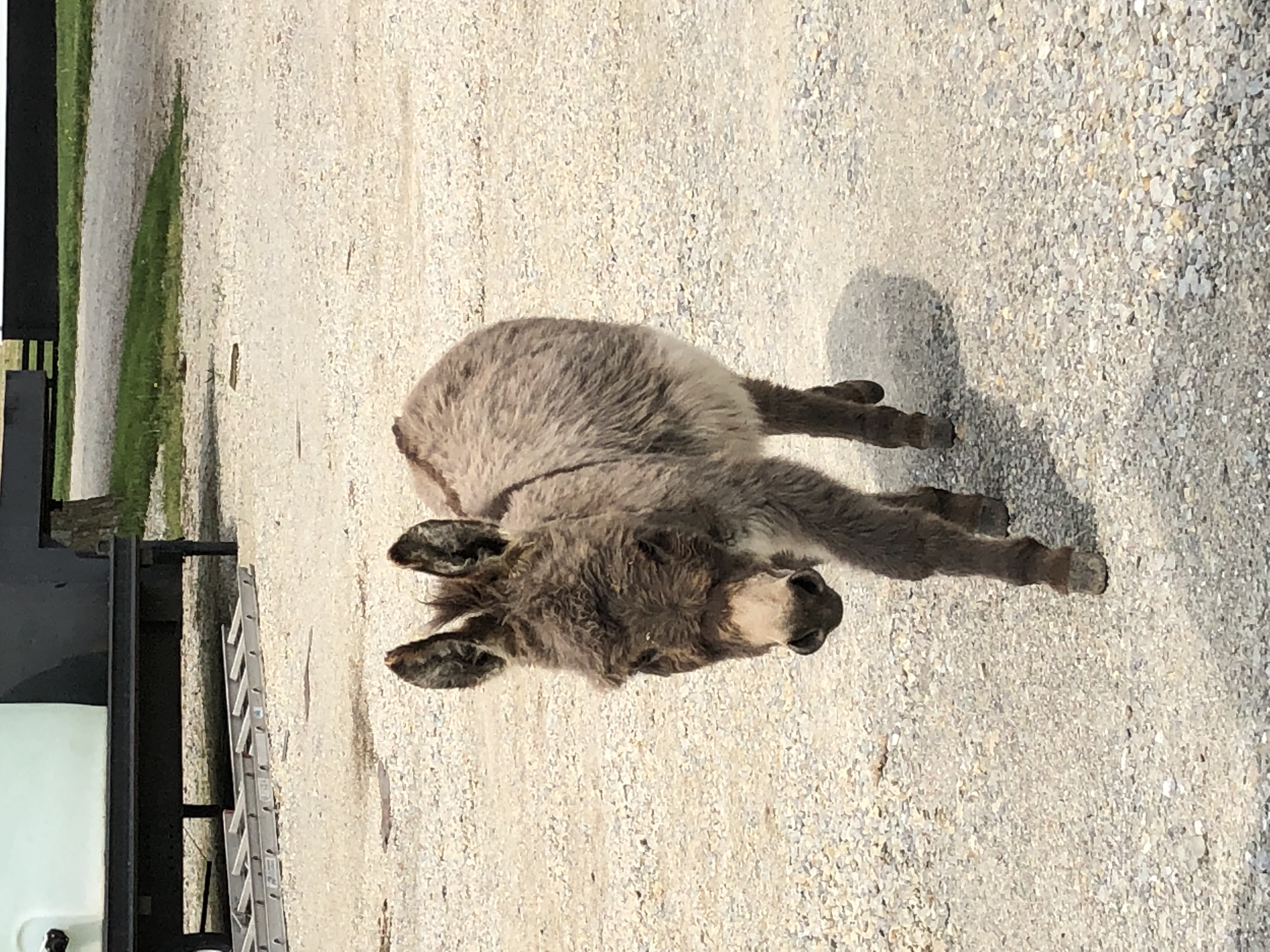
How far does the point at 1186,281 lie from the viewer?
320 cm

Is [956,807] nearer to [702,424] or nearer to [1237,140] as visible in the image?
[702,424]

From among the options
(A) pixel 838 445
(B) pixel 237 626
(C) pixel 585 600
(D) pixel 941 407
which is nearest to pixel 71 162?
(B) pixel 237 626

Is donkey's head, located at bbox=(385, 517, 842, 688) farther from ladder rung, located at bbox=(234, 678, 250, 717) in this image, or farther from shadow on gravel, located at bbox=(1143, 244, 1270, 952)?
ladder rung, located at bbox=(234, 678, 250, 717)

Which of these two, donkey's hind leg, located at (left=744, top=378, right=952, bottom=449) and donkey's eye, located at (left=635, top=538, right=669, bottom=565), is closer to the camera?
donkey's eye, located at (left=635, top=538, right=669, bottom=565)

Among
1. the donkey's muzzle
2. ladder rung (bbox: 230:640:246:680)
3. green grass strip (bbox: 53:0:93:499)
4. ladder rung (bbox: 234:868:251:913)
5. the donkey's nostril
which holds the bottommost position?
ladder rung (bbox: 234:868:251:913)

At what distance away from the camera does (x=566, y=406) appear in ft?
14.2

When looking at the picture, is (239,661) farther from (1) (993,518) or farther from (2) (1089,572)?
(2) (1089,572)

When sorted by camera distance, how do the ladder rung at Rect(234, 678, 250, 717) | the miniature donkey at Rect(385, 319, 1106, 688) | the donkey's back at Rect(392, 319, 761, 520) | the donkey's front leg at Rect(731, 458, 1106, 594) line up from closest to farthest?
the miniature donkey at Rect(385, 319, 1106, 688) → the donkey's front leg at Rect(731, 458, 1106, 594) → the donkey's back at Rect(392, 319, 761, 520) → the ladder rung at Rect(234, 678, 250, 717)

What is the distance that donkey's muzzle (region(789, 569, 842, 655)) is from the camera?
2.95m

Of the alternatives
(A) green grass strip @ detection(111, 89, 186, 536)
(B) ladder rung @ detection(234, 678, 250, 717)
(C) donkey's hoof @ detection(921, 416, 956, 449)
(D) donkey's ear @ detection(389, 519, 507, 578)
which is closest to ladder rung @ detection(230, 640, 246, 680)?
(B) ladder rung @ detection(234, 678, 250, 717)

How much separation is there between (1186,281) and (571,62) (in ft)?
14.2

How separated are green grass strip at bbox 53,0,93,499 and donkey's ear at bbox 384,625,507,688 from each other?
42.7 feet

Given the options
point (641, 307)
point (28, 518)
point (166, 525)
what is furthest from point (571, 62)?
point (166, 525)

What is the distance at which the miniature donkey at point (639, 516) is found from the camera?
330cm
